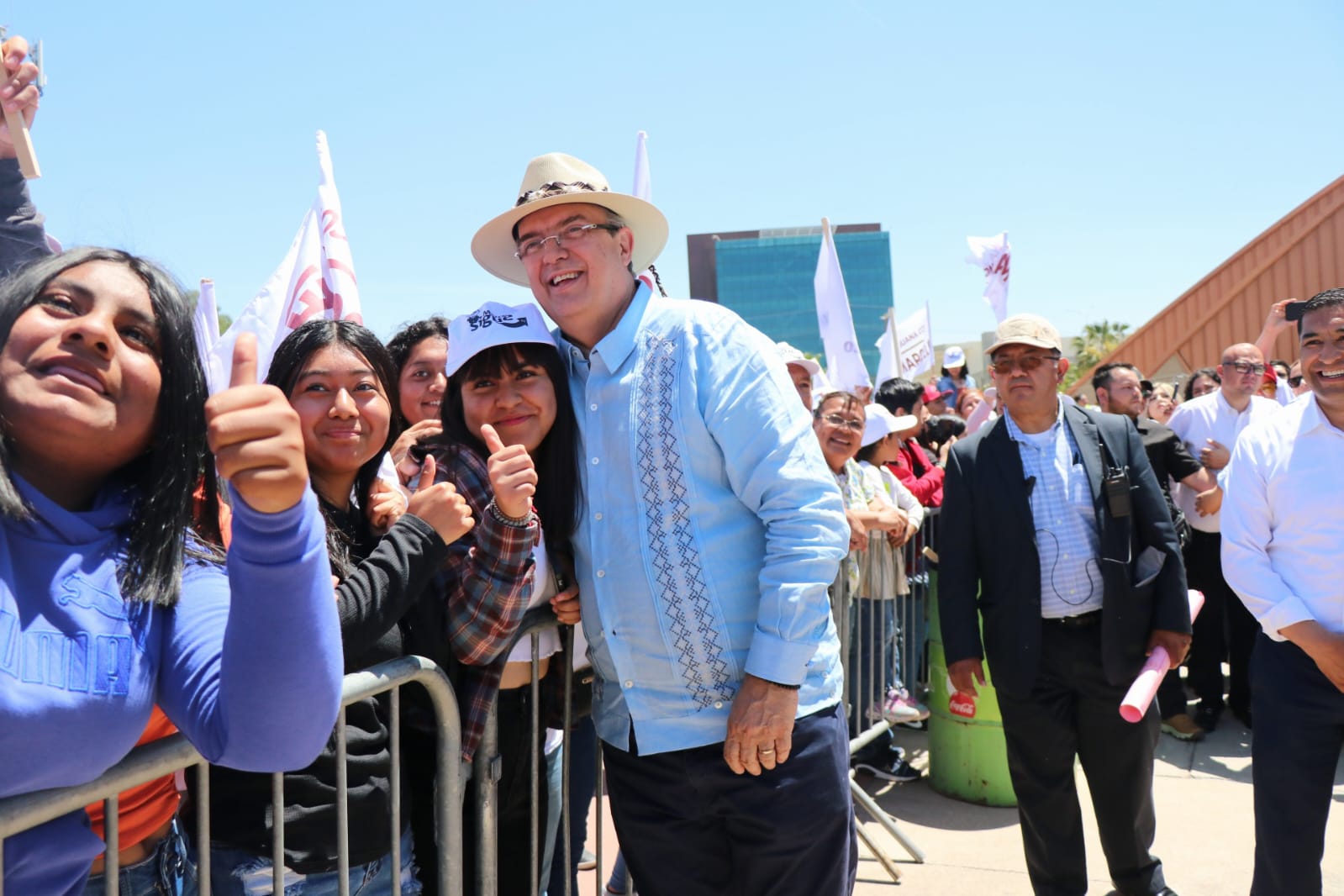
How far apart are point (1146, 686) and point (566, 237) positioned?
8.37ft

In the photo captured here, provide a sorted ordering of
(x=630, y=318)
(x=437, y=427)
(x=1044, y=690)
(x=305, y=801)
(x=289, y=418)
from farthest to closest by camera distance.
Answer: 1. (x=1044, y=690)
2. (x=437, y=427)
3. (x=630, y=318)
4. (x=305, y=801)
5. (x=289, y=418)

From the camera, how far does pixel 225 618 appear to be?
4.69ft

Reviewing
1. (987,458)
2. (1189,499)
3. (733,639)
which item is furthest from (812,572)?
(1189,499)

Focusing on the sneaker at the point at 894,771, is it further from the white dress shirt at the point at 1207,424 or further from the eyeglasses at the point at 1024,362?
the white dress shirt at the point at 1207,424

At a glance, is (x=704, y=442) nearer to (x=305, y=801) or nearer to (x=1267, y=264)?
(x=305, y=801)

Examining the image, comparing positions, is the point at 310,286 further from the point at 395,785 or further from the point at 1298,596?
the point at 1298,596

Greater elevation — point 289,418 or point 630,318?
point 630,318

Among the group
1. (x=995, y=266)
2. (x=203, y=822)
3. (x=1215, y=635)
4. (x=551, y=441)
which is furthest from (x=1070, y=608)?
(x=995, y=266)

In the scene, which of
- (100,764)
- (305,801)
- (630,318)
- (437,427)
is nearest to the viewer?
(100,764)

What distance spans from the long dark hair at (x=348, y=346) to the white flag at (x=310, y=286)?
1.67 meters

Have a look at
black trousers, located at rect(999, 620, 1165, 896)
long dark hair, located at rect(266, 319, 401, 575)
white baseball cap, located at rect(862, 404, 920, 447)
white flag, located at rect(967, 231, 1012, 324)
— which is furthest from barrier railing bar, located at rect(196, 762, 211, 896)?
white flag, located at rect(967, 231, 1012, 324)

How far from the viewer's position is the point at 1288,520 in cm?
334

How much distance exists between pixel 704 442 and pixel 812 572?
16.6 inches

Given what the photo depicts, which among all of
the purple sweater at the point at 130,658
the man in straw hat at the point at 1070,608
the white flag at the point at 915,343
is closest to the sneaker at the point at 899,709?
the man in straw hat at the point at 1070,608
